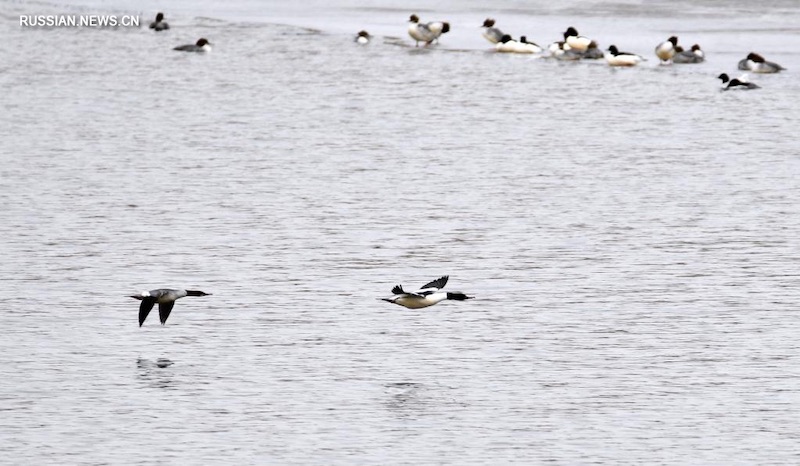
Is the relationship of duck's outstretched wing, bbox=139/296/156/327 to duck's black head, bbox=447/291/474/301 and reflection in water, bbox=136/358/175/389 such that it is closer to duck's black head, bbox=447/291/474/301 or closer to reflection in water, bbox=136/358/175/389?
reflection in water, bbox=136/358/175/389

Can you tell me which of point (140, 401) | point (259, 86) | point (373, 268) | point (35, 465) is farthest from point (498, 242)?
point (259, 86)

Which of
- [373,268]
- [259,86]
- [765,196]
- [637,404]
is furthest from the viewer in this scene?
[259,86]

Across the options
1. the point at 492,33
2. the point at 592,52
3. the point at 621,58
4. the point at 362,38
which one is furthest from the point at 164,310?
the point at 362,38

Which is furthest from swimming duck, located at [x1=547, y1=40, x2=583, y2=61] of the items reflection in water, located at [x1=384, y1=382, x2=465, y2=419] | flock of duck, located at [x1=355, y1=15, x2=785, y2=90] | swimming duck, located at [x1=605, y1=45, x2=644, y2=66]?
reflection in water, located at [x1=384, y1=382, x2=465, y2=419]

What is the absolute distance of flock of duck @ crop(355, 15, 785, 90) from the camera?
101ft

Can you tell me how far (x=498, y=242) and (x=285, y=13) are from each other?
28.6 m

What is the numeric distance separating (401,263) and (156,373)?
4537 mm

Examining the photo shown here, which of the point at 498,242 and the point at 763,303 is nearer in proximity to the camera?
the point at 763,303

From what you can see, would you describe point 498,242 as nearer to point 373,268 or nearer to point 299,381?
point 373,268

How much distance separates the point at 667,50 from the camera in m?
33.0

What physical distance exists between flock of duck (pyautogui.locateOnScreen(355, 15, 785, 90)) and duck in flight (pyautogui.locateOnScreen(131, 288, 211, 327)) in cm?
1713

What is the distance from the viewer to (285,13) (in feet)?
150

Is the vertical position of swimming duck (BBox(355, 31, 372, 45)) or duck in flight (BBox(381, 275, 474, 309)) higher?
duck in flight (BBox(381, 275, 474, 309))

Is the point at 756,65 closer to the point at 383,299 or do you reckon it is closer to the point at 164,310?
the point at 383,299
